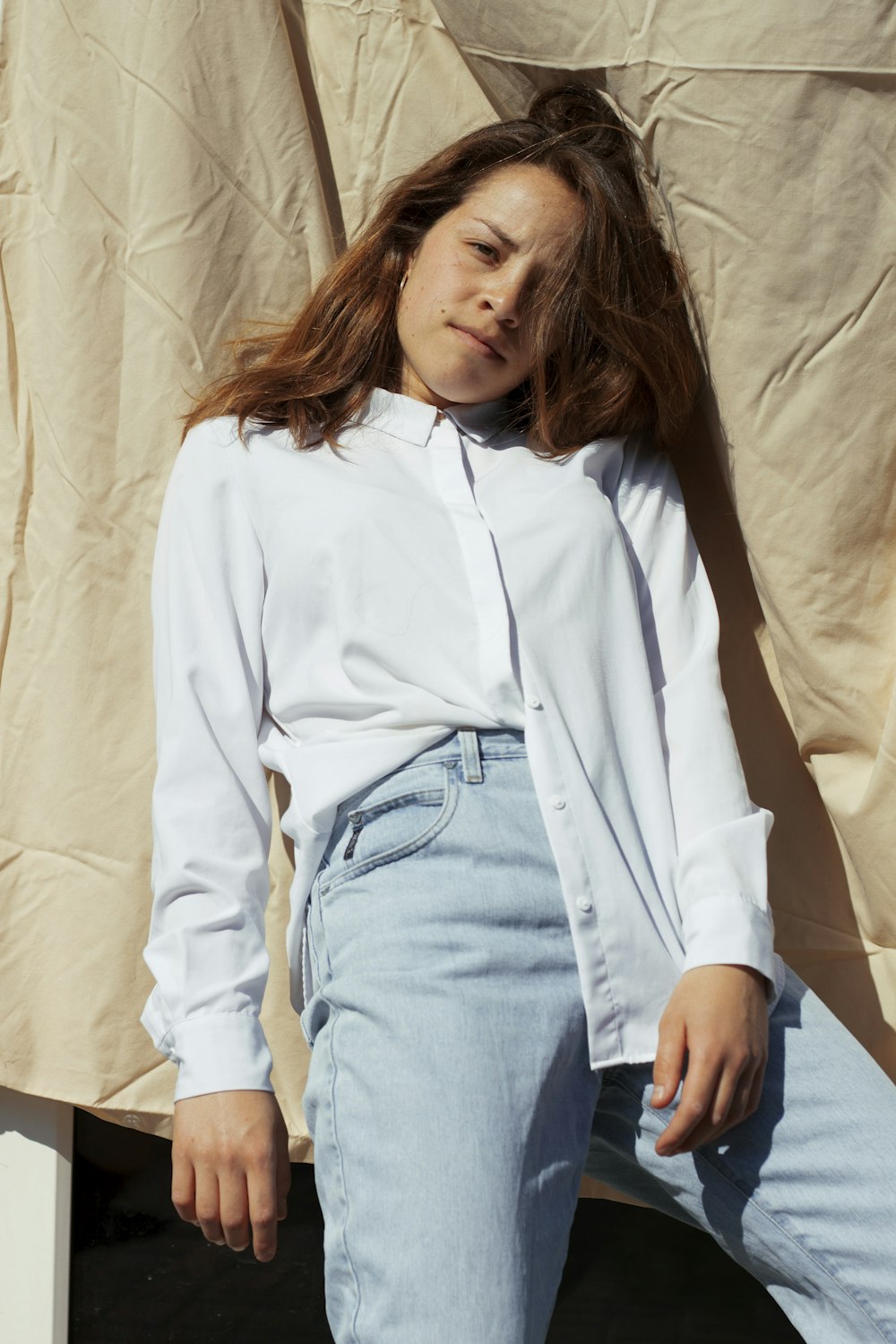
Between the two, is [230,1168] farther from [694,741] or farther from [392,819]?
[694,741]

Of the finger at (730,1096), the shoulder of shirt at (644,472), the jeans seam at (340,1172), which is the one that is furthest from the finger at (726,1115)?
the shoulder of shirt at (644,472)

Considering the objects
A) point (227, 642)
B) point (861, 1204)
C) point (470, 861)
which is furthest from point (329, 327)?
point (861, 1204)

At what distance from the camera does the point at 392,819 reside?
3.22ft

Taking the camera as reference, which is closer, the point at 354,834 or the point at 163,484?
the point at 354,834

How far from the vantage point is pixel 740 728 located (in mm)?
1288

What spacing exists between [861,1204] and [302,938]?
0.49 metres

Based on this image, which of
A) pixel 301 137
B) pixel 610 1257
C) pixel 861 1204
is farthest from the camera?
pixel 610 1257

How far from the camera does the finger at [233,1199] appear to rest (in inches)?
35.5

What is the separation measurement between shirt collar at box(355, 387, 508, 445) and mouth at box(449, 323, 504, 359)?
0.07m

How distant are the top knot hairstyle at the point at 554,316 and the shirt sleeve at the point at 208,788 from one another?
0.10m

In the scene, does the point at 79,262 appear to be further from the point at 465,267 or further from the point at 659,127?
the point at 659,127

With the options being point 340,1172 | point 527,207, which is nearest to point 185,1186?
point 340,1172

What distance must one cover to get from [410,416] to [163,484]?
280mm

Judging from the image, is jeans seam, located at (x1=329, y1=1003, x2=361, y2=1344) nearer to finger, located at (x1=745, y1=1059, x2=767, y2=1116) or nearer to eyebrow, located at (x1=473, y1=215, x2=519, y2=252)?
finger, located at (x1=745, y1=1059, x2=767, y2=1116)
